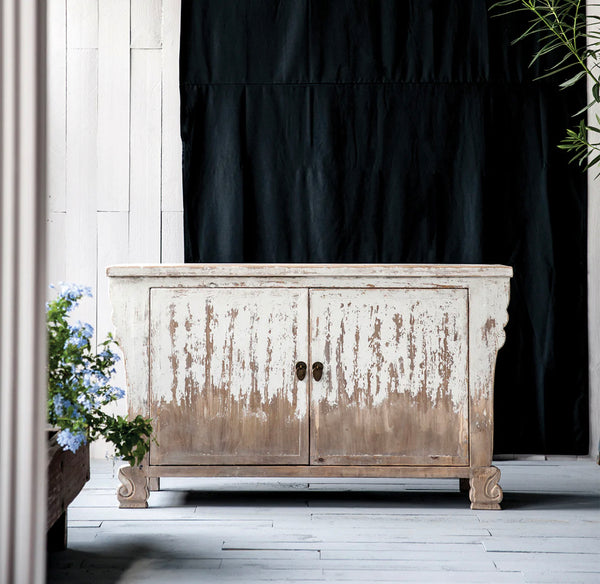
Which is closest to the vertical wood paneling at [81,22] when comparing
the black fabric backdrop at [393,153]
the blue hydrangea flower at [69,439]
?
the black fabric backdrop at [393,153]

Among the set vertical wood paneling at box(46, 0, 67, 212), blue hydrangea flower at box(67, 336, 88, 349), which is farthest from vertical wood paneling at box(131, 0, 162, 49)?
blue hydrangea flower at box(67, 336, 88, 349)

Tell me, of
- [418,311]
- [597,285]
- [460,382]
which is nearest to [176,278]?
[418,311]

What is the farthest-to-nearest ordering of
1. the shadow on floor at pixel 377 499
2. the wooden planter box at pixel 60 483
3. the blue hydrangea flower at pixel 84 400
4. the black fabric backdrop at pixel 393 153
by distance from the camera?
the black fabric backdrop at pixel 393 153 → the shadow on floor at pixel 377 499 → the blue hydrangea flower at pixel 84 400 → the wooden planter box at pixel 60 483

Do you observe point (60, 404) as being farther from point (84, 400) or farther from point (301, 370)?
point (301, 370)

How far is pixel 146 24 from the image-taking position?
3488 mm

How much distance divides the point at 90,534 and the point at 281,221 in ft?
5.27

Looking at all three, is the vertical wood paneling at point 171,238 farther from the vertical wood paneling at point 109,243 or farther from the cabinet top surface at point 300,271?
the cabinet top surface at point 300,271

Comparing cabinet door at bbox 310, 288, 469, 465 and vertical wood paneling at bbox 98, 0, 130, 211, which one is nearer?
cabinet door at bbox 310, 288, 469, 465

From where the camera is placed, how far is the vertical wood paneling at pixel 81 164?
349 cm

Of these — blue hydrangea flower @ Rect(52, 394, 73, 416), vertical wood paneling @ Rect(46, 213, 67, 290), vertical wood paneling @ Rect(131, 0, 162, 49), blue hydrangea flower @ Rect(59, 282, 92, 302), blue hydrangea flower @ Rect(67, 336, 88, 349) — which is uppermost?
vertical wood paneling @ Rect(131, 0, 162, 49)

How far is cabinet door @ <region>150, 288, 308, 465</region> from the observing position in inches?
104

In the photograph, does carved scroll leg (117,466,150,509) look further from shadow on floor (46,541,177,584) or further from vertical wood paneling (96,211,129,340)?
vertical wood paneling (96,211,129,340)

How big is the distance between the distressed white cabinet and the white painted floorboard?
14cm

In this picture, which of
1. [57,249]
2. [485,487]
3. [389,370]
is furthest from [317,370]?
[57,249]
